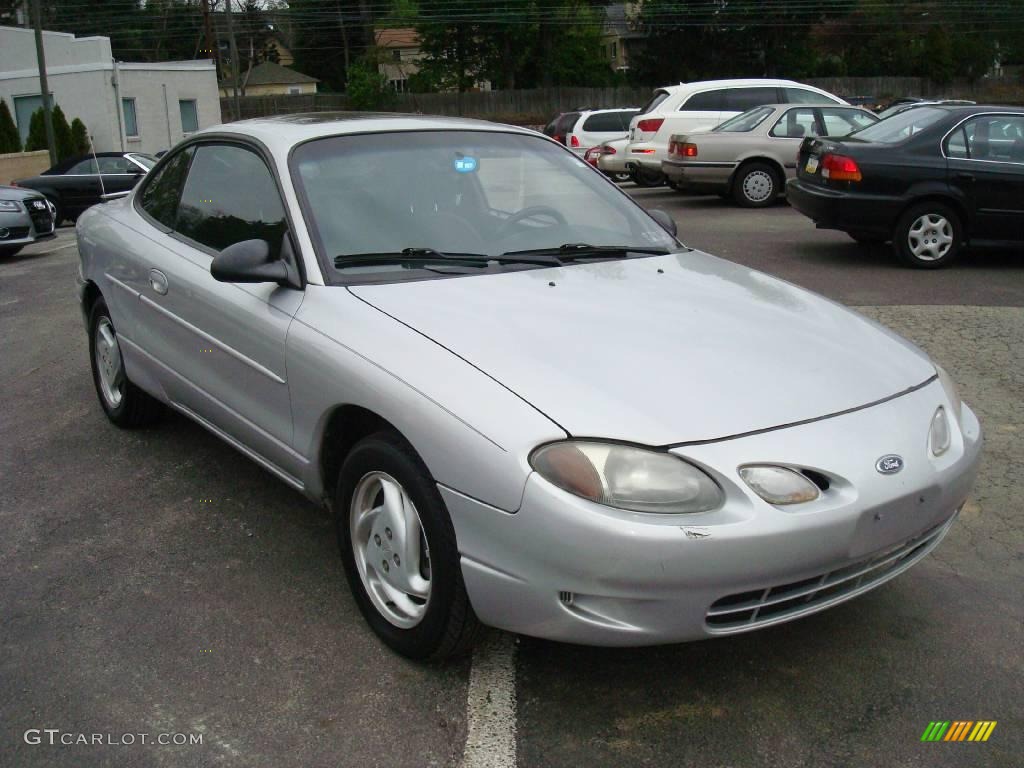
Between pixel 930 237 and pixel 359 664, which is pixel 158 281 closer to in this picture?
pixel 359 664

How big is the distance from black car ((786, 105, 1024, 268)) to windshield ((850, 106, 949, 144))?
0.10 feet

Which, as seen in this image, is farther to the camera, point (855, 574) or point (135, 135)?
point (135, 135)

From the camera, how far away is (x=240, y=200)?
4.23 metres

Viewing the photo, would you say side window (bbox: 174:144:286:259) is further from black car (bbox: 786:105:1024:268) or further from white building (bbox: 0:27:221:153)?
white building (bbox: 0:27:221:153)

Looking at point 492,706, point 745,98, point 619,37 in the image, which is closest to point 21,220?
point 745,98

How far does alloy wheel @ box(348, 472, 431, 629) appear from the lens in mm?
3066

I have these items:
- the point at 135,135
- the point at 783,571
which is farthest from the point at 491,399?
the point at 135,135

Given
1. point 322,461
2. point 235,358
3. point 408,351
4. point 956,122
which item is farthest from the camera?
point 956,122

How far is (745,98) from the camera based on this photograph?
56.5ft

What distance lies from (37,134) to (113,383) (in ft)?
84.3

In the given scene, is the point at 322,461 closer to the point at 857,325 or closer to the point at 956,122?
the point at 857,325

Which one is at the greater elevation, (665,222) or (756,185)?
(665,222)

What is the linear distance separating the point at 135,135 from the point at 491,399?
3455 centimetres

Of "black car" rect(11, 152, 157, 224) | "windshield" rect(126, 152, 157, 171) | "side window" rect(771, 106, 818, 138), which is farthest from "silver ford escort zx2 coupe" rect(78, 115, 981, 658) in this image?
"windshield" rect(126, 152, 157, 171)
